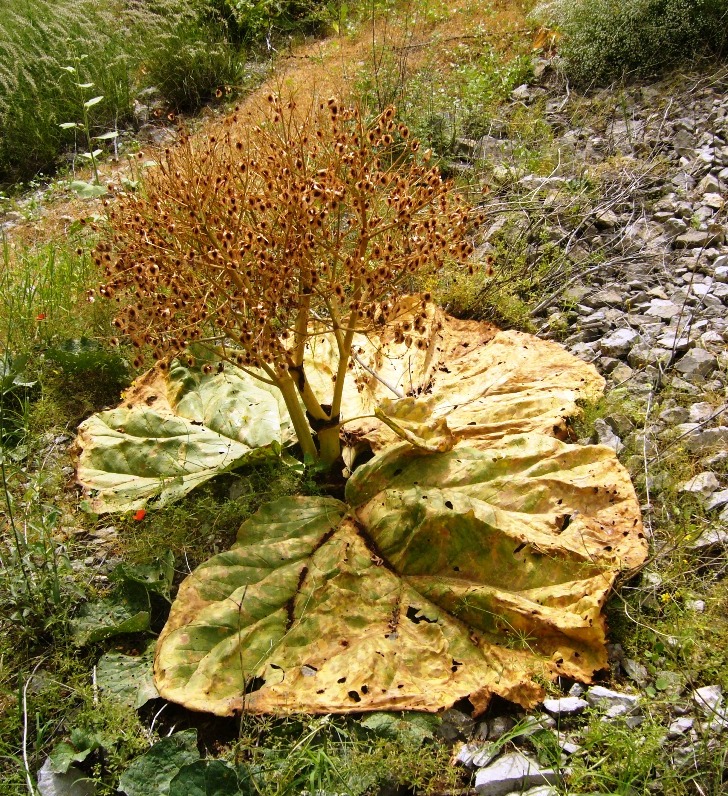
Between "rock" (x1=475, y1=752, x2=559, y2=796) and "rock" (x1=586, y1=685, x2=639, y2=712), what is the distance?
0.25 metres

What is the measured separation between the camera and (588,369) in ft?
9.56

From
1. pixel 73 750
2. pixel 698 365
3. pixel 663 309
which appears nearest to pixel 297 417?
pixel 73 750

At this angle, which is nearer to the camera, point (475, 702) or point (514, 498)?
point (475, 702)

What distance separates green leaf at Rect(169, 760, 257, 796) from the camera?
1856 mm

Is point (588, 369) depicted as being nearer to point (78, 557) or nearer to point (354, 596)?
point (354, 596)

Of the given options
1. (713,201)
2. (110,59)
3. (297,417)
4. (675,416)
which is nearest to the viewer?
(297,417)

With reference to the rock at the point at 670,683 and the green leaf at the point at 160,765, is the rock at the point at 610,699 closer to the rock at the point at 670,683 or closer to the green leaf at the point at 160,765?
the rock at the point at 670,683

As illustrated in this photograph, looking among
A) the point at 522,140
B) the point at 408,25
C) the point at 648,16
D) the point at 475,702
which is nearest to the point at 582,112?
the point at 522,140

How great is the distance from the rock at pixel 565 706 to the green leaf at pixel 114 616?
1295 mm

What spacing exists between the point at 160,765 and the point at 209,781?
200 millimetres

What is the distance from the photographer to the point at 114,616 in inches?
96.4

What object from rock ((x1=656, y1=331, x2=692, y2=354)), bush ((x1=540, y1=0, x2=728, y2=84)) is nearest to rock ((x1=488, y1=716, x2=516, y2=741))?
rock ((x1=656, y1=331, x2=692, y2=354))

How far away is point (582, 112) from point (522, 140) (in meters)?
0.51

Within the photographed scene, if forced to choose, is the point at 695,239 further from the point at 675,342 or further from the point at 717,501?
the point at 717,501
